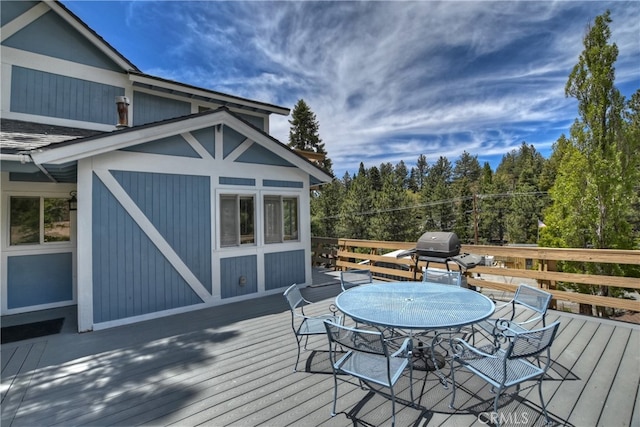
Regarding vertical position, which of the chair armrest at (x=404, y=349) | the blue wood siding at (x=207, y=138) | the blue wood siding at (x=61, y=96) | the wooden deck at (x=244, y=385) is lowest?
the wooden deck at (x=244, y=385)

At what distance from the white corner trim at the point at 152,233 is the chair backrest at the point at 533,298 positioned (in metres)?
4.85

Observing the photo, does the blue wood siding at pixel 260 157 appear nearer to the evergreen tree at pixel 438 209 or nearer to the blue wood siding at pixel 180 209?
the blue wood siding at pixel 180 209

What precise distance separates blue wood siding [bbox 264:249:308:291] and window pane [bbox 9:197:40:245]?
4.16m

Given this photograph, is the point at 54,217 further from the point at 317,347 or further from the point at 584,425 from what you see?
the point at 584,425

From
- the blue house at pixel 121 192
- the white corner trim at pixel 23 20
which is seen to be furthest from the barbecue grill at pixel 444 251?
the white corner trim at pixel 23 20

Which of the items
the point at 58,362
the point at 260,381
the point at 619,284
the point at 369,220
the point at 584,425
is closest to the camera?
the point at 584,425

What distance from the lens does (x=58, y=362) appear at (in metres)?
3.14

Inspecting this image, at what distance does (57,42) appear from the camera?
600cm

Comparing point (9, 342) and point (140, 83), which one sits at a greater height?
point (140, 83)

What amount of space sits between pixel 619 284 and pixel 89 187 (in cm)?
789

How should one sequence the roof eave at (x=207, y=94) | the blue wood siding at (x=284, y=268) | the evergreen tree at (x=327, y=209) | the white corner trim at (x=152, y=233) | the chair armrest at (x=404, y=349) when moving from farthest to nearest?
the evergreen tree at (x=327, y=209) < the roof eave at (x=207, y=94) < the blue wood siding at (x=284, y=268) < the white corner trim at (x=152, y=233) < the chair armrest at (x=404, y=349)

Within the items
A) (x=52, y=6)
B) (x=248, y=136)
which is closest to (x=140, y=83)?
(x=52, y=6)

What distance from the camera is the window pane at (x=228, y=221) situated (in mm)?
5383

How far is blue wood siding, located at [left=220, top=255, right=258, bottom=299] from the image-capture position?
529 centimetres
